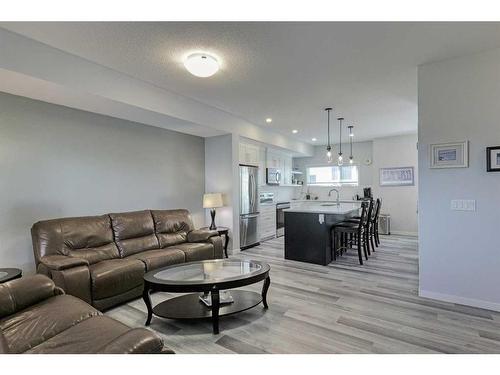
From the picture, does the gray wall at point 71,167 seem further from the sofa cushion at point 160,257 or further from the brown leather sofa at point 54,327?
the brown leather sofa at point 54,327

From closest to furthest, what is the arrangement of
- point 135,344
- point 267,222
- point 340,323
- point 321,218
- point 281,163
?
point 135,344
point 340,323
point 321,218
point 267,222
point 281,163

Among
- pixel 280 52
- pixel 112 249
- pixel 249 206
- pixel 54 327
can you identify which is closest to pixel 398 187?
pixel 249 206

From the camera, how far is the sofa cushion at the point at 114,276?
271cm

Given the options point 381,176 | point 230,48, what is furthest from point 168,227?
point 381,176

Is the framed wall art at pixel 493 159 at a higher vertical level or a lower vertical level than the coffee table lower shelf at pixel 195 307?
higher

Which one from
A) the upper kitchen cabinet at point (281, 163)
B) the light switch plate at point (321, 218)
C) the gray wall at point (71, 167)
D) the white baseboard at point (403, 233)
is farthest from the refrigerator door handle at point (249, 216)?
the white baseboard at point (403, 233)

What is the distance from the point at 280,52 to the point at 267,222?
14.6 feet

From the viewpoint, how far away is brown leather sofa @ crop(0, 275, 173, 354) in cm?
123

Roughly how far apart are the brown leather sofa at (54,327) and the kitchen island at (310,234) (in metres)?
3.38

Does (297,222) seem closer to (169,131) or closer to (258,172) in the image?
(258,172)

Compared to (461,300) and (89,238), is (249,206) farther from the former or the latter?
(461,300)

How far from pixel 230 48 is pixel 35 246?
292cm

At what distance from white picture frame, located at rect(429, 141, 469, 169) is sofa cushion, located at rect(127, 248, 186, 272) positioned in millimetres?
3209

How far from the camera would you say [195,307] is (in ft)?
8.63
